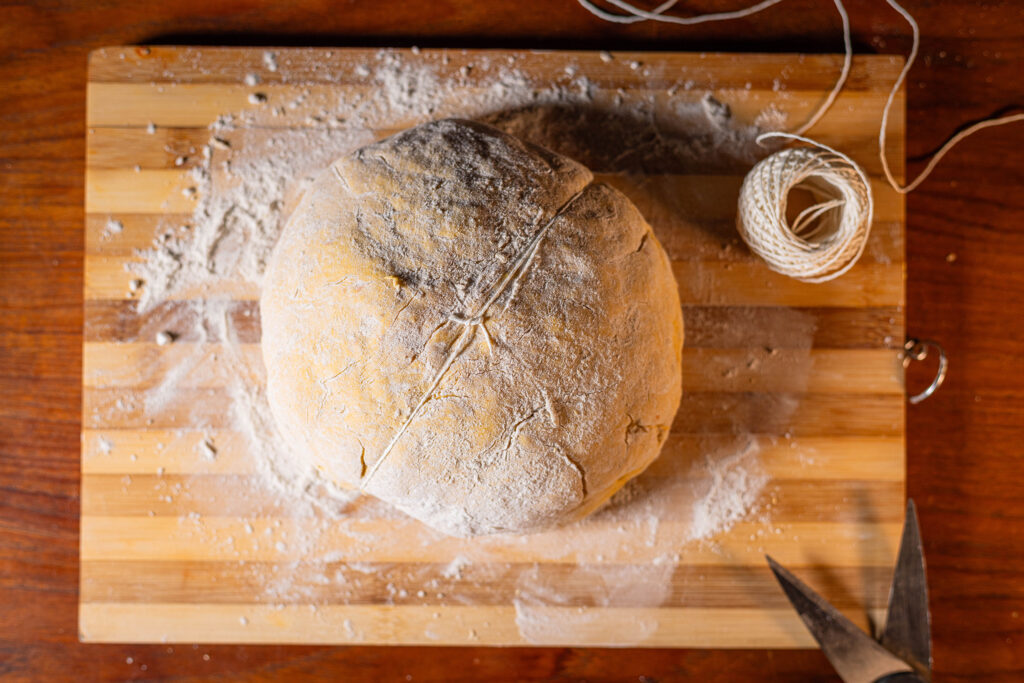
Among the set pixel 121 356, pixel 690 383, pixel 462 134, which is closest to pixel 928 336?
pixel 690 383

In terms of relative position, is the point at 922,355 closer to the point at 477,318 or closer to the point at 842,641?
the point at 842,641

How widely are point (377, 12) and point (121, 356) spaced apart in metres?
1.00

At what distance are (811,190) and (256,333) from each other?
1294 millimetres

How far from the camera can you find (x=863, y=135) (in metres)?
1.53

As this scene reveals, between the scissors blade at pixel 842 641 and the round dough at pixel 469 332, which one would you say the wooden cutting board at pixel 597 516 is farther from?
the round dough at pixel 469 332

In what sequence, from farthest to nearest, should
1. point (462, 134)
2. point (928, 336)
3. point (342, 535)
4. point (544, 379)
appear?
point (928, 336), point (342, 535), point (462, 134), point (544, 379)

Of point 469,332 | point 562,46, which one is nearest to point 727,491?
point 469,332

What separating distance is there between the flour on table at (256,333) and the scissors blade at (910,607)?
1.30ft

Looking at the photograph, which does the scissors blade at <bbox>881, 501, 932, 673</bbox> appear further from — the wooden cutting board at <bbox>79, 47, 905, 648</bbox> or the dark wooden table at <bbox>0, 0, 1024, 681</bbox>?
the dark wooden table at <bbox>0, 0, 1024, 681</bbox>

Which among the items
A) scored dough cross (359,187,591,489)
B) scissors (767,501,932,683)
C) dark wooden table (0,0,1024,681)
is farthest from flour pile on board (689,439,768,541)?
scored dough cross (359,187,591,489)

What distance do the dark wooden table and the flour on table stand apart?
15cm

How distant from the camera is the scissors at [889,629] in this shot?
4.80 feet

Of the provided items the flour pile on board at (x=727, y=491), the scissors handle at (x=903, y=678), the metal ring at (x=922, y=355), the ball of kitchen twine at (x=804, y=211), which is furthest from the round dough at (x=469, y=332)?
the scissors handle at (x=903, y=678)

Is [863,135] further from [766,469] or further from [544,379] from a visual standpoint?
[544,379]
